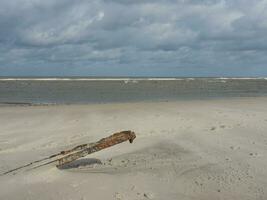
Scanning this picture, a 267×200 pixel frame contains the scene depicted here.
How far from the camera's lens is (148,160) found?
8.84 meters

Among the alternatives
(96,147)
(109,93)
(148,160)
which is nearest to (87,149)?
(96,147)

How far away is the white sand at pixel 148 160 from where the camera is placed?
6.79 metres

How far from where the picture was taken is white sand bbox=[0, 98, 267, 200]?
679 cm

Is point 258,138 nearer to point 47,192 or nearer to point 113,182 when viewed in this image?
point 113,182

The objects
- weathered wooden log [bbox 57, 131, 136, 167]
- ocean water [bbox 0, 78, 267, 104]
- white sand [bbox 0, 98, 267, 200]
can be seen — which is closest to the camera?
white sand [bbox 0, 98, 267, 200]

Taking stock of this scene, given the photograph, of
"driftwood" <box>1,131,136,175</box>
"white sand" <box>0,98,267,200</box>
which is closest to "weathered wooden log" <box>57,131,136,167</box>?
"driftwood" <box>1,131,136,175</box>

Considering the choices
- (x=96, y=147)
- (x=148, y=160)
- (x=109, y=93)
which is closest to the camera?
(x=96, y=147)

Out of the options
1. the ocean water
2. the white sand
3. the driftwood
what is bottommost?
the ocean water

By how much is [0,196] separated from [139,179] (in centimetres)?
219

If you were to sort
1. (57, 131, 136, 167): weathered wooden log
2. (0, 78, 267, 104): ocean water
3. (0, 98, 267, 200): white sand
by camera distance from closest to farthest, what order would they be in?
1. (0, 98, 267, 200): white sand
2. (57, 131, 136, 167): weathered wooden log
3. (0, 78, 267, 104): ocean water

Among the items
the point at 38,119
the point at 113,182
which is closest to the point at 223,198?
the point at 113,182

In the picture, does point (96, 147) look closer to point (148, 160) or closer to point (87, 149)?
point (87, 149)

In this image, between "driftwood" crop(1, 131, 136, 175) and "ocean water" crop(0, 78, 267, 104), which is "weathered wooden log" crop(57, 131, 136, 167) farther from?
"ocean water" crop(0, 78, 267, 104)

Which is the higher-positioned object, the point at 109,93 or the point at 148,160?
the point at 148,160
